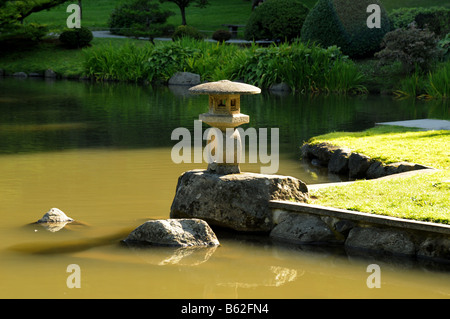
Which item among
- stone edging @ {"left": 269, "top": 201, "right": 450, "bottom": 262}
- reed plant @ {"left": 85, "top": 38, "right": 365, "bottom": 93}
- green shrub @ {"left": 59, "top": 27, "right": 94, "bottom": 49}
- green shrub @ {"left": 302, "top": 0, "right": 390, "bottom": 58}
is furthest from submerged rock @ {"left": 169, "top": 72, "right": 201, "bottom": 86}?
stone edging @ {"left": 269, "top": 201, "right": 450, "bottom": 262}

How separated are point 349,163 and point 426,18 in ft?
64.4

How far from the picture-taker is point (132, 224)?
7.78m

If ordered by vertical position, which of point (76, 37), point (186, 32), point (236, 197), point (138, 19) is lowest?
point (236, 197)

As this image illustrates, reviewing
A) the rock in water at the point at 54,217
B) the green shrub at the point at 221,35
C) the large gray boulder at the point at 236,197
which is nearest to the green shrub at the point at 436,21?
the green shrub at the point at 221,35

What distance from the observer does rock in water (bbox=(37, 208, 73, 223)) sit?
7.80m

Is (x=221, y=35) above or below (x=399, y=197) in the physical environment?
above

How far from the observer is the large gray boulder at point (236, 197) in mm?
7574

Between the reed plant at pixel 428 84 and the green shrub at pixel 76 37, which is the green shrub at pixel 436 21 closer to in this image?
the reed plant at pixel 428 84

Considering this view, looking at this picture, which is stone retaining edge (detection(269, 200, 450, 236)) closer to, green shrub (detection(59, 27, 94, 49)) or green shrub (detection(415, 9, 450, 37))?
green shrub (detection(415, 9, 450, 37))

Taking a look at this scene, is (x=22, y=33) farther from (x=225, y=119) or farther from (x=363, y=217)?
(x=363, y=217)

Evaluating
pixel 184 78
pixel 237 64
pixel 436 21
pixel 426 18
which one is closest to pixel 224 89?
pixel 237 64

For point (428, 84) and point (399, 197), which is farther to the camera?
point (428, 84)
